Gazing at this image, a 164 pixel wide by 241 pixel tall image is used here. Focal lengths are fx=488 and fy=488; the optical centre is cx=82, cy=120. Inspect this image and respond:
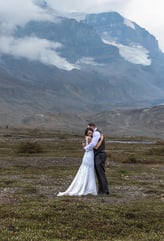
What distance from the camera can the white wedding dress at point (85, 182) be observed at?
87.2 ft

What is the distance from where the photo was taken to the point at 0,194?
87.2 ft

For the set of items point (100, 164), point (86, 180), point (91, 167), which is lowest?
point (86, 180)

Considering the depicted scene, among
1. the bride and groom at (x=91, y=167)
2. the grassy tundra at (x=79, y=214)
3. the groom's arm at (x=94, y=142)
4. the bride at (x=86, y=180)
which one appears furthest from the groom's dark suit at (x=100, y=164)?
the grassy tundra at (x=79, y=214)

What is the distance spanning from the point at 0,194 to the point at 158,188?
11187 millimetres

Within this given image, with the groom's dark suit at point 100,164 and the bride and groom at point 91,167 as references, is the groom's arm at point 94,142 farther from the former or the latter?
the groom's dark suit at point 100,164

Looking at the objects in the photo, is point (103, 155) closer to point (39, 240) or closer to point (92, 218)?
point (92, 218)

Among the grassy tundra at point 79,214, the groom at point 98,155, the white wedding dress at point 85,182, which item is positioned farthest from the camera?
the groom at point 98,155

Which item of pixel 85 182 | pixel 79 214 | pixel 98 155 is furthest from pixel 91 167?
pixel 79 214

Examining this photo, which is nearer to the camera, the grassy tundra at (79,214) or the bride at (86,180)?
the grassy tundra at (79,214)

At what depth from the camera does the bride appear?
2661 cm

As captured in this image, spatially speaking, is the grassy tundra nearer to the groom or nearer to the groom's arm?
the groom

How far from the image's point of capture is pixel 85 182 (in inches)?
1047

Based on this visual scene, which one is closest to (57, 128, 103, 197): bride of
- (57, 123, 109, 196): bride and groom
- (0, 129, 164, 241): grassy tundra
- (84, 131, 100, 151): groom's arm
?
(57, 123, 109, 196): bride and groom

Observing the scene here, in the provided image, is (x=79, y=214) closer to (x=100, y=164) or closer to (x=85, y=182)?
(x=85, y=182)
